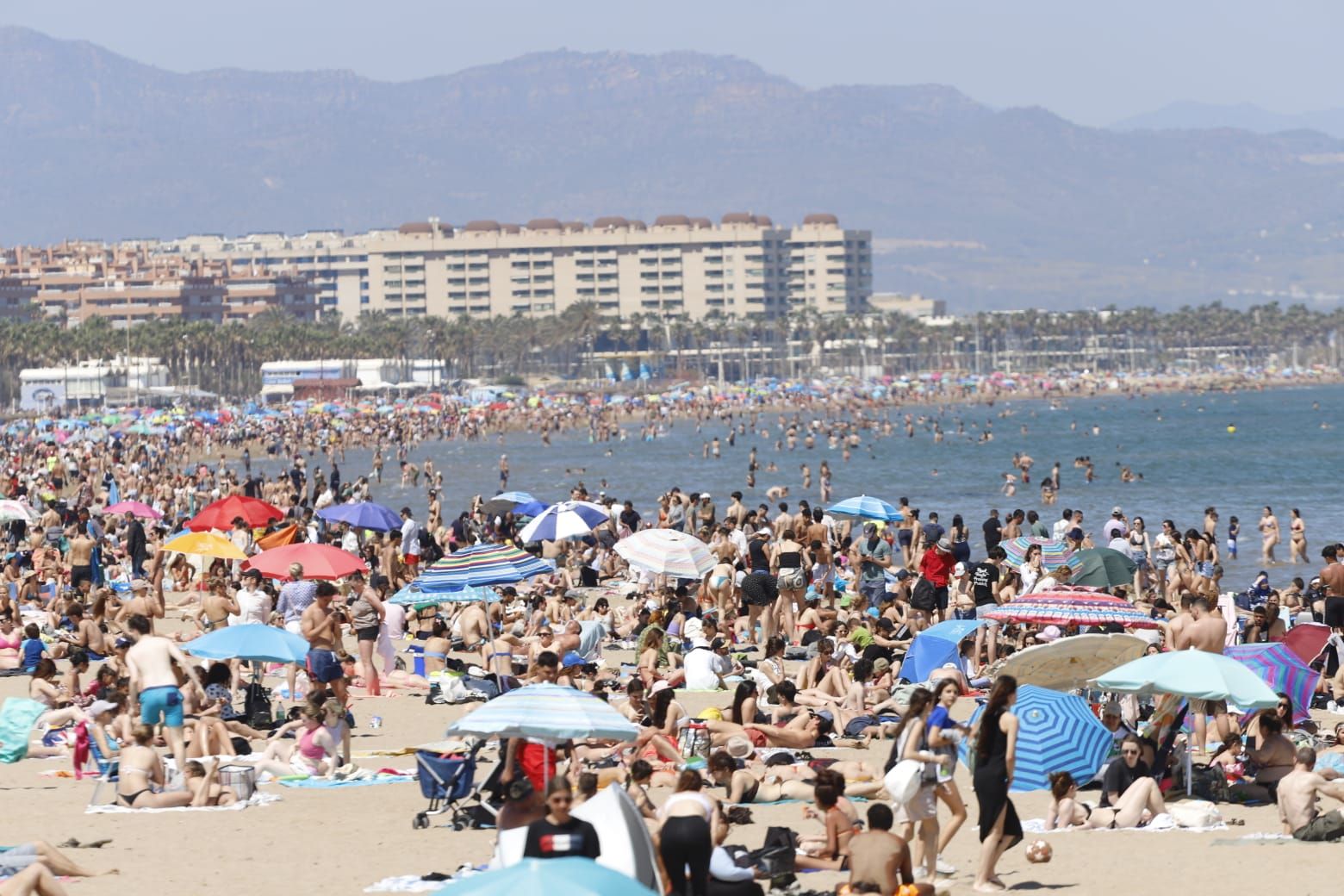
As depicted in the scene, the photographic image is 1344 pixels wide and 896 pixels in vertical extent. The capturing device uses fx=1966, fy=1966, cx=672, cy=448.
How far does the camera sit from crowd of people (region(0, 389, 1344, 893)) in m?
10.5

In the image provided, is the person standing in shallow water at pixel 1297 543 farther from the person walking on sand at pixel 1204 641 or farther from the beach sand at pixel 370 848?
the beach sand at pixel 370 848

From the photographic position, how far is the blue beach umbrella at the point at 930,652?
16516 millimetres

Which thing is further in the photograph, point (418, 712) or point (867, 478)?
point (867, 478)

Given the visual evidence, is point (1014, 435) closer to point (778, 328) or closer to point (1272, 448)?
point (1272, 448)

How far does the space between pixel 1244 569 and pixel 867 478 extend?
31.7 metres

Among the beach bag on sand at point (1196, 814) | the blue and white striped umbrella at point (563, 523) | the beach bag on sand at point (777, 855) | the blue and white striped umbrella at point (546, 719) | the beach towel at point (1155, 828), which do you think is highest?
the blue and white striped umbrella at point (546, 719)

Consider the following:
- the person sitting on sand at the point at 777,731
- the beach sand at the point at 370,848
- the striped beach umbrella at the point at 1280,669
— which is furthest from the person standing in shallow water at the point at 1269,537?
the beach sand at the point at 370,848

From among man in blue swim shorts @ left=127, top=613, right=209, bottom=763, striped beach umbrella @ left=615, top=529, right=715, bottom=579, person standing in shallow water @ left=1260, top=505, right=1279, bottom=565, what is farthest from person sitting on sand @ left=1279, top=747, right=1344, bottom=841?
person standing in shallow water @ left=1260, top=505, right=1279, bottom=565

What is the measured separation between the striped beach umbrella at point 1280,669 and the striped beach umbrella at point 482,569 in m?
6.88

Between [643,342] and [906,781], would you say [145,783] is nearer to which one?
[906,781]

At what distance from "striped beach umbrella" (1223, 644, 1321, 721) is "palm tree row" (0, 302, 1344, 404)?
11793 cm

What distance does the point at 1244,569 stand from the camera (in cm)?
3073

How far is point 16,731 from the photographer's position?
1457 cm

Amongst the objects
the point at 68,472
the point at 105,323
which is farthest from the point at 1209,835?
the point at 105,323
